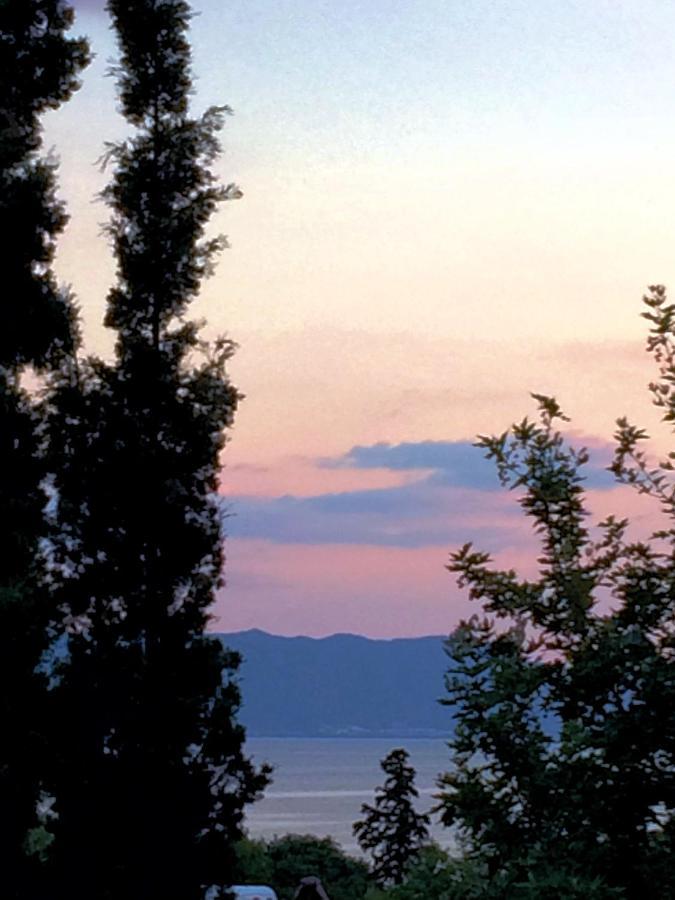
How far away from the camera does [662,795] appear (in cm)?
1158

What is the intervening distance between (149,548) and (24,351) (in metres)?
5.41

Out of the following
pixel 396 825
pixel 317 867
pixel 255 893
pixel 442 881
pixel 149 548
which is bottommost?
pixel 255 893

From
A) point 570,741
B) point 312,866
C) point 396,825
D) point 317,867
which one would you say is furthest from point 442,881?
point 317,867

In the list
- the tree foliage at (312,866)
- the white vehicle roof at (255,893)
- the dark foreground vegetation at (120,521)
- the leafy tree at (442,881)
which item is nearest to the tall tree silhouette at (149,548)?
the dark foreground vegetation at (120,521)

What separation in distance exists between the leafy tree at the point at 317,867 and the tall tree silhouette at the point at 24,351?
162 feet

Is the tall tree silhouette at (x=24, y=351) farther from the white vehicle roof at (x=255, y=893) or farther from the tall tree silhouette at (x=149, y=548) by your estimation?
the white vehicle roof at (x=255, y=893)

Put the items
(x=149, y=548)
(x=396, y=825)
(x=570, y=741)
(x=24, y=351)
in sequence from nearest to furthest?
1. (x=570, y=741)
2. (x=24, y=351)
3. (x=149, y=548)
4. (x=396, y=825)

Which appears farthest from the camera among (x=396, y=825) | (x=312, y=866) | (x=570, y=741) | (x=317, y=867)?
(x=317, y=867)

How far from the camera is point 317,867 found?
245 feet

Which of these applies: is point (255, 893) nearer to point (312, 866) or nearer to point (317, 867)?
point (312, 866)

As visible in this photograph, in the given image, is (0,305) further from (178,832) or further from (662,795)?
(662,795)

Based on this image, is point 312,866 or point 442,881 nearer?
point 442,881

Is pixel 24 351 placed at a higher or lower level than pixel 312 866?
higher

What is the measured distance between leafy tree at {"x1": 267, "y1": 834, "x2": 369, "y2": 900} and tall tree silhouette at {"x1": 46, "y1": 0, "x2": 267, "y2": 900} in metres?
44.7
